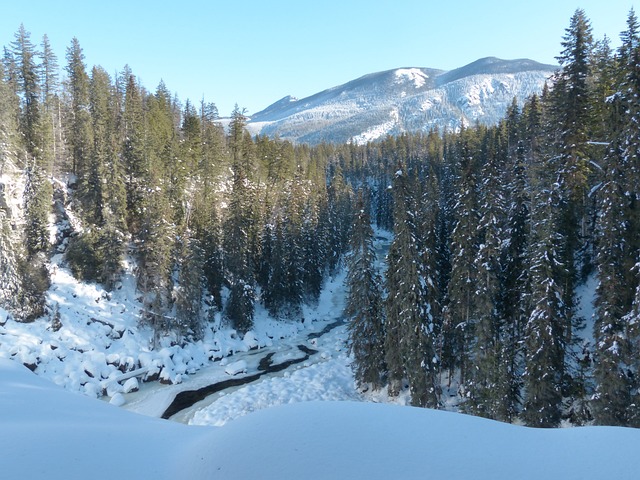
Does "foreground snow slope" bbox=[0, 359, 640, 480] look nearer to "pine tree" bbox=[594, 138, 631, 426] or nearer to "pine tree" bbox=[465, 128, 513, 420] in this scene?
"pine tree" bbox=[594, 138, 631, 426]

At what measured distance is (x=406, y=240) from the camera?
71.9 feet

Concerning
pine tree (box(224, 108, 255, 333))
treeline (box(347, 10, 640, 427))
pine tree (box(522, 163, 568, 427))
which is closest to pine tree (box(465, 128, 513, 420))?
treeline (box(347, 10, 640, 427))

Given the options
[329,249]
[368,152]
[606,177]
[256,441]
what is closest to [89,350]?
[256,441]

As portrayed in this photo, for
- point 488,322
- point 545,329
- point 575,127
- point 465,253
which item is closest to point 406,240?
point 465,253

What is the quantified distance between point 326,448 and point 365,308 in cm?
2176

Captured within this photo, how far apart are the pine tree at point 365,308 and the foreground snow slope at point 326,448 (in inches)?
774

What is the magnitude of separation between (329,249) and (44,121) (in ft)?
134

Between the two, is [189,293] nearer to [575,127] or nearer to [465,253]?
[465,253]

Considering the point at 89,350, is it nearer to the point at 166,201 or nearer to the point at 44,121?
the point at 166,201

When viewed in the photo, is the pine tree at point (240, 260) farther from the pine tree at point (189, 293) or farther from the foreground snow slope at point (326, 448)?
the foreground snow slope at point (326, 448)

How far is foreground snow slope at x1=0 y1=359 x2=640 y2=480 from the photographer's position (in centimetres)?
473

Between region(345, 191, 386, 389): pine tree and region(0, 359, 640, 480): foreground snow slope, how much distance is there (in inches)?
774

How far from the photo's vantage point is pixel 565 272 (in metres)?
18.2

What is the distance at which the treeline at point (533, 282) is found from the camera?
1609 centimetres
